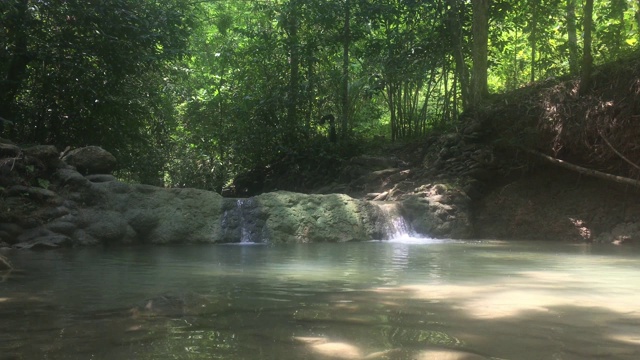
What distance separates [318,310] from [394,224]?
7.81m

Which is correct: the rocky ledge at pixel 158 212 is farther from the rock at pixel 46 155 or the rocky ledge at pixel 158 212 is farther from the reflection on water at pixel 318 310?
the reflection on water at pixel 318 310

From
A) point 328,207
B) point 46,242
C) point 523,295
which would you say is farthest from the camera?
point 328,207

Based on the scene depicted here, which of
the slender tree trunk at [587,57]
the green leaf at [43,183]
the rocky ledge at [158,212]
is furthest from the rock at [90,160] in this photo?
the slender tree trunk at [587,57]

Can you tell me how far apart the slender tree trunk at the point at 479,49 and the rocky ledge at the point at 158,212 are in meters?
3.03

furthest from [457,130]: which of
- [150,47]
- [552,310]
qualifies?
[552,310]

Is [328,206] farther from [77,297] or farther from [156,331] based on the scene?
[156,331]

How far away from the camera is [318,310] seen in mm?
3348

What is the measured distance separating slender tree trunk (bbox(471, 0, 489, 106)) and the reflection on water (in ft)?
25.9

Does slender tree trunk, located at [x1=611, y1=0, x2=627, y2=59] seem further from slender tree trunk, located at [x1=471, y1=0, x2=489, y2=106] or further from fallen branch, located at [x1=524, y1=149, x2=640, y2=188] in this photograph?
slender tree trunk, located at [x1=471, y1=0, x2=489, y2=106]

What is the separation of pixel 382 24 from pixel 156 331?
14.5 meters

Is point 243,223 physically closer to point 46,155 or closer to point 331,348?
point 46,155

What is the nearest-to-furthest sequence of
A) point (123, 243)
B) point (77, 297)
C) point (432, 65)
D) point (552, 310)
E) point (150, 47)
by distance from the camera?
point (552, 310) → point (77, 297) → point (123, 243) → point (150, 47) → point (432, 65)

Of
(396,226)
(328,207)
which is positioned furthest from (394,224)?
(328,207)

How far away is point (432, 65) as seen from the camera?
49.9 feet
